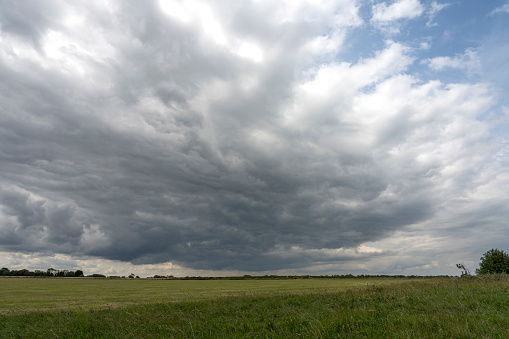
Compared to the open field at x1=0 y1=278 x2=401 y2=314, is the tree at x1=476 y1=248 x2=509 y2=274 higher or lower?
higher

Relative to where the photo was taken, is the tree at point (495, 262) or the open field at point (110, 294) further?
the tree at point (495, 262)

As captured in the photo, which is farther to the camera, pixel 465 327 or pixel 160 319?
pixel 160 319

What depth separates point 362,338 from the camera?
391 inches

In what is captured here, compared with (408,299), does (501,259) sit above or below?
above

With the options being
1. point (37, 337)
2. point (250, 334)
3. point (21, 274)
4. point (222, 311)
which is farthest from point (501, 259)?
point (21, 274)

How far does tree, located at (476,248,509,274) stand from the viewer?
8119 cm

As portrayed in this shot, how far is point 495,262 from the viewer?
83.6 metres

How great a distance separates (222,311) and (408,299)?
13172 millimetres

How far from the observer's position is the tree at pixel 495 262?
3196 inches

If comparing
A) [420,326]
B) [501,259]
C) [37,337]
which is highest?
[501,259]

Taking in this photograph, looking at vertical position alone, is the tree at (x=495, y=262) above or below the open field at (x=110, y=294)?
above

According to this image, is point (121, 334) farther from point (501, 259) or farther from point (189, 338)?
point (501, 259)

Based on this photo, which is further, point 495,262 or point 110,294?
point 495,262

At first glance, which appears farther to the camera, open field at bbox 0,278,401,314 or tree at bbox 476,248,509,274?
tree at bbox 476,248,509,274
